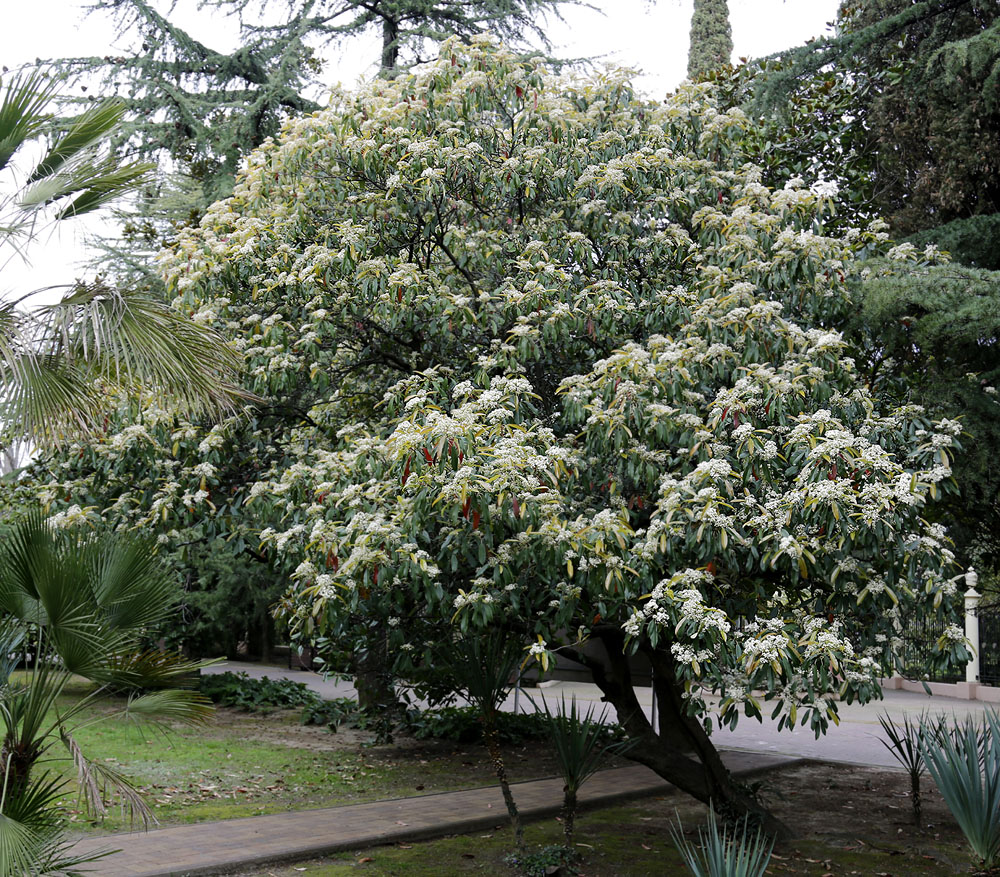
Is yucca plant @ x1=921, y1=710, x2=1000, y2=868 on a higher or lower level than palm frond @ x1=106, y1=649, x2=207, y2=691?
lower

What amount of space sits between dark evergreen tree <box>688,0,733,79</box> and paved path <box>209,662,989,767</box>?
526 inches

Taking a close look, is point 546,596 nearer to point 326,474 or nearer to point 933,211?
point 326,474

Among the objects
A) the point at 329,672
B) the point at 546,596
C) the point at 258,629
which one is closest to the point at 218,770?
the point at 329,672

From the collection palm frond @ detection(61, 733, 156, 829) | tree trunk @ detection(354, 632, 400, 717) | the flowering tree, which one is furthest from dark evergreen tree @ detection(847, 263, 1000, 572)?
palm frond @ detection(61, 733, 156, 829)

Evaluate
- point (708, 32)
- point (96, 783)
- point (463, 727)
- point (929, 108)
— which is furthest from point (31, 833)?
point (708, 32)

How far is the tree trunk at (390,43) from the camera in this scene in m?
17.1

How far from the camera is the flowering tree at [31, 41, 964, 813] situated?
19.0 feet

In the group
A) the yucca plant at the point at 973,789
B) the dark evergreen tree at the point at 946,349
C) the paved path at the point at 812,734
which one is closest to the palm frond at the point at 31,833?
the paved path at the point at 812,734

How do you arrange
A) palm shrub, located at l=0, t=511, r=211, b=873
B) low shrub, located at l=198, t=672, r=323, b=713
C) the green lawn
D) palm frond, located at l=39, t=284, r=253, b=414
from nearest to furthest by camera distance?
palm shrub, located at l=0, t=511, r=211, b=873 < palm frond, located at l=39, t=284, r=253, b=414 < the green lawn < low shrub, located at l=198, t=672, r=323, b=713

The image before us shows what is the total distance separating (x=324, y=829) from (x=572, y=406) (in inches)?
146

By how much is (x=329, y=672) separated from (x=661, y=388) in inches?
231

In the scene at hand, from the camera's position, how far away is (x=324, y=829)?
710 centimetres

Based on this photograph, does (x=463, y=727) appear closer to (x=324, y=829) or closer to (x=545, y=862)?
(x=324, y=829)

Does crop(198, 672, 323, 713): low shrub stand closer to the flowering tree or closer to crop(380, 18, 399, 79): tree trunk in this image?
the flowering tree
